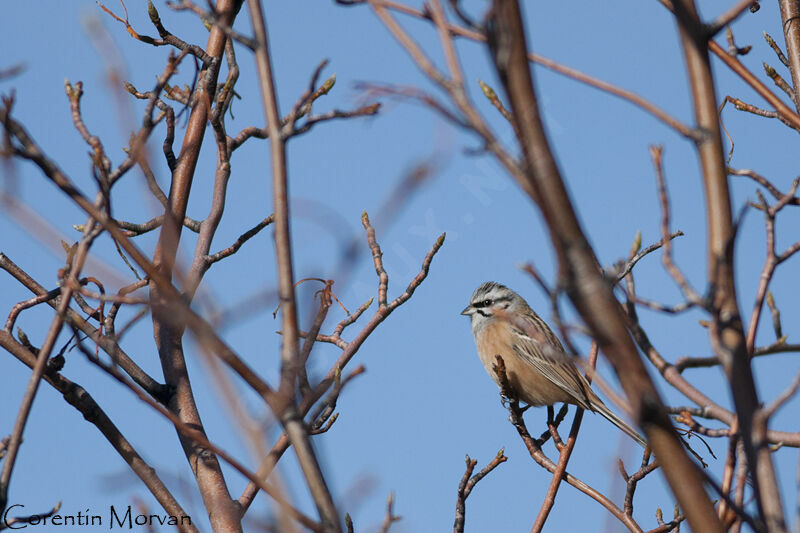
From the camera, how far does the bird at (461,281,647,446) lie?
7.39 m

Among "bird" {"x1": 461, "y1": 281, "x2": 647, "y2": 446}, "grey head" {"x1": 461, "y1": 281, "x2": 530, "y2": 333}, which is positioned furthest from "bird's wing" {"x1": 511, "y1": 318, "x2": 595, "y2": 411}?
"grey head" {"x1": 461, "y1": 281, "x2": 530, "y2": 333}

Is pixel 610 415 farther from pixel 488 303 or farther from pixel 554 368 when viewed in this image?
pixel 488 303

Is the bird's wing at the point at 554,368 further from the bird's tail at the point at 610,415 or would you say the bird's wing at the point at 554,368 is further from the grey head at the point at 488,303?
the grey head at the point at 488,303

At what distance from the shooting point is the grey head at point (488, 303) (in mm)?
8133

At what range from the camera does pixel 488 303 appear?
27.2 feet

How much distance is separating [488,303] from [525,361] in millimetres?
789

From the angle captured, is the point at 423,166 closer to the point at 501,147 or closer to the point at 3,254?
the point at 501,147

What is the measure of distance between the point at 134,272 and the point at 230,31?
206 centimetres

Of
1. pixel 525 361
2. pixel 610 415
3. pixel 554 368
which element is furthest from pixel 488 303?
pixel 610 415

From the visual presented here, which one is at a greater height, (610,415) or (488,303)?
(488,303)

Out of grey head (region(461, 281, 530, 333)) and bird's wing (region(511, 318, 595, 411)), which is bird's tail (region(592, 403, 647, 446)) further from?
grey head (region(461, 281, 530, 333))

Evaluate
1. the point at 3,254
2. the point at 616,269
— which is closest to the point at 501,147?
the point at 616,269

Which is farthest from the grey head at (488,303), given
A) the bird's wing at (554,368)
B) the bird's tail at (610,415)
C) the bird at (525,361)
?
the bird's tail at (610,415)

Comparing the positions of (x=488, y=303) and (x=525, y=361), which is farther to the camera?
(x=488, y=303)
